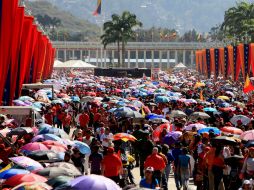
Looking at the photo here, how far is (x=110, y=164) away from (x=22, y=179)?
4543mm

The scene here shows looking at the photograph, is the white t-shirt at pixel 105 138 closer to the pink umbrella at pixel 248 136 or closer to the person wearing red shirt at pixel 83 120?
the pink umbrella at pixel 248 136

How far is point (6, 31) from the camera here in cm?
2439

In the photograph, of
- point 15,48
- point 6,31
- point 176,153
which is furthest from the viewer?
point 15,48

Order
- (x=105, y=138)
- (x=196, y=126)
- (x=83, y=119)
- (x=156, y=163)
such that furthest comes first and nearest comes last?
1. (x=83, y=119)
2. (x=196, y=126)
3. (x=105, y=138)
4. (x=156, y=163)

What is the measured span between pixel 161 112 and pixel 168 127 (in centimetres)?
664

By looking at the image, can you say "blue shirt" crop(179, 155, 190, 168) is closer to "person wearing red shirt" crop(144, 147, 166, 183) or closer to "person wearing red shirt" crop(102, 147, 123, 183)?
"person wearing red shirt" crop(144, 147, 166, 183)

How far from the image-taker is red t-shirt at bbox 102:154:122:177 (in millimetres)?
13727

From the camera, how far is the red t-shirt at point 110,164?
13.7 metres

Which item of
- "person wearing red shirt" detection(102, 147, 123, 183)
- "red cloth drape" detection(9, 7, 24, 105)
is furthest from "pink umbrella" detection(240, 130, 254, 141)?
"red cloth drape" detection(9, 7, 24, 105)

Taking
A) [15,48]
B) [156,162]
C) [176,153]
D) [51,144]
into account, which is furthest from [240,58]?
[51,144]

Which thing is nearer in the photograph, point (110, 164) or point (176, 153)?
point (110, 164)

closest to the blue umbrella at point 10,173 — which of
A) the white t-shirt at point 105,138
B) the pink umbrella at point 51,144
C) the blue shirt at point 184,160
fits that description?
the pink umbrella at point 51,144

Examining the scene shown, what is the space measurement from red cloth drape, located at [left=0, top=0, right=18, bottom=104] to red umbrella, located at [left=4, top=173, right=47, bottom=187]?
14763 mm

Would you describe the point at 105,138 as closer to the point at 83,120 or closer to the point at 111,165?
the point at 111,165
